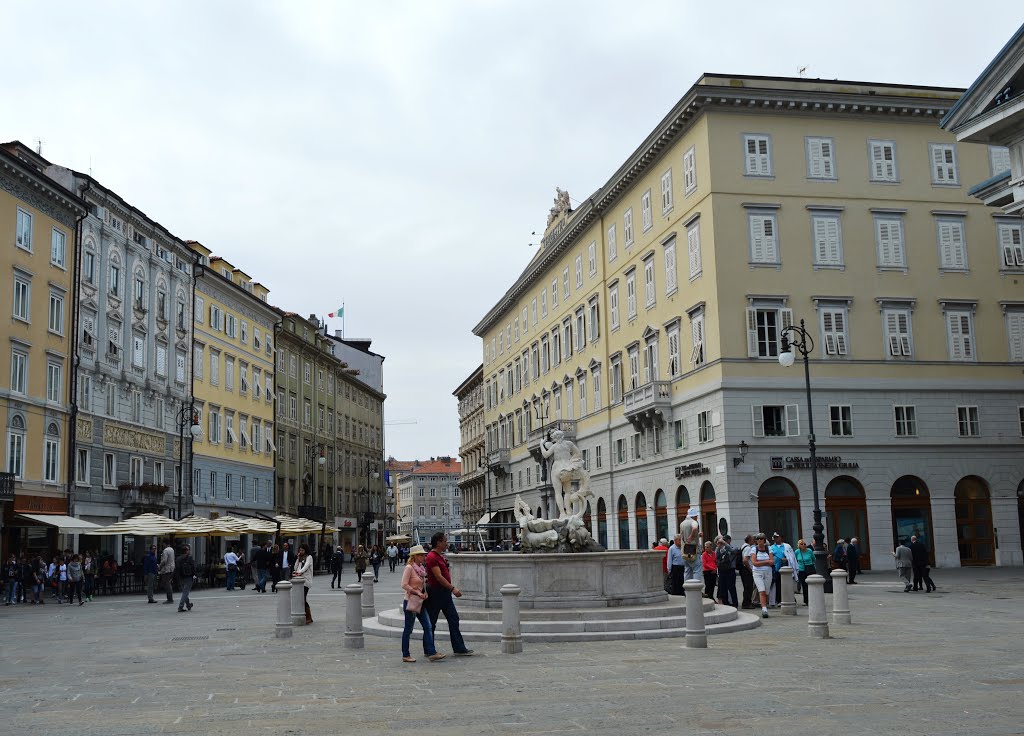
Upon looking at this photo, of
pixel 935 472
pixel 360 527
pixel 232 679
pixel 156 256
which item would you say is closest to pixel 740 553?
pixel 232 679

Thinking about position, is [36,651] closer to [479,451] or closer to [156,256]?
[156,256]

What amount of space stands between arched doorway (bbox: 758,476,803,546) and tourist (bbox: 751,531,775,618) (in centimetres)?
1696

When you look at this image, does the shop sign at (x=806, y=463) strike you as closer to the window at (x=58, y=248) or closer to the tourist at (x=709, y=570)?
the tourist at (x=709, y=570)

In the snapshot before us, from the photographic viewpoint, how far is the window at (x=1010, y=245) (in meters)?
41.5

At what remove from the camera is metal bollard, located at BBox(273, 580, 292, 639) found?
18688 mm

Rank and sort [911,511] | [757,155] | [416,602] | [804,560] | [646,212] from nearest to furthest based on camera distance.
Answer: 1. [416,602]
2. [804,560]
3. [911,511]
4. [757,155]
5. [646,212]

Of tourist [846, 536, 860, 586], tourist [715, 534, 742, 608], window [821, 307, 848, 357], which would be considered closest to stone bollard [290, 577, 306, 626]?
tourist [715, 534, 742, 608]

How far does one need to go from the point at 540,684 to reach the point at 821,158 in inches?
1297

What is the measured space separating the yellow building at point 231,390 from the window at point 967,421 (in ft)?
113

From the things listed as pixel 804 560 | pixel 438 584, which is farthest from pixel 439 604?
pixel 804 560

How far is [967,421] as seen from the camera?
39.9m

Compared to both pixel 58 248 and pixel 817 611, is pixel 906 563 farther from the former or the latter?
pixel 58 248

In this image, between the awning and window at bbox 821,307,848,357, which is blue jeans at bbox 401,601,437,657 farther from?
window at bbox 821,307,848,357

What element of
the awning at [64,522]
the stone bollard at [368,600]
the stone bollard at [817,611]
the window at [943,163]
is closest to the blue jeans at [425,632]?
the stone bollard at [817,611]
